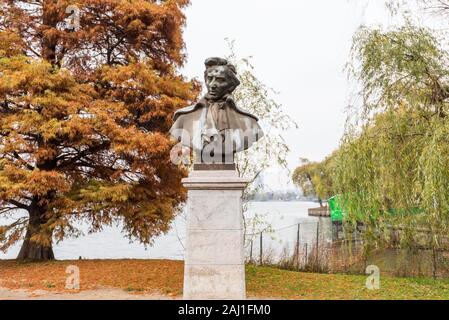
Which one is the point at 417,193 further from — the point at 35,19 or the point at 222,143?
the point at 35,19

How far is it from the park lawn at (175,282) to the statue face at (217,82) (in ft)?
11.7

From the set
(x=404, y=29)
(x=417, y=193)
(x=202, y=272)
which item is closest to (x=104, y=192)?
(x=202, y=272)

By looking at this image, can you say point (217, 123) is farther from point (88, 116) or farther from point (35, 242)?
point (35, 242)

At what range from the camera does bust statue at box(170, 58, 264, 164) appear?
435 cm

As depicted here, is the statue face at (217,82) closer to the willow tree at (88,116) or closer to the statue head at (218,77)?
the statue head at (218,77)

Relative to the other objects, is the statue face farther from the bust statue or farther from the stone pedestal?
the stone pedestal

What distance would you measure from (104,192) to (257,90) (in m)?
3.99

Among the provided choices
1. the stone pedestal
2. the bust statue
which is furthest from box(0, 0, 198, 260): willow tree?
the stone pedestal

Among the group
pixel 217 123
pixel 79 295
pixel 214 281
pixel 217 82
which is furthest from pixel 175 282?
pixel 217 82

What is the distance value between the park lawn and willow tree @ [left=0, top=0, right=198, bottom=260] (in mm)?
673

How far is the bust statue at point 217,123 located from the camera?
4348mm

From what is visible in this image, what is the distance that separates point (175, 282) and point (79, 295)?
1.71 metres

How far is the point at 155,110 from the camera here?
844 centimetres

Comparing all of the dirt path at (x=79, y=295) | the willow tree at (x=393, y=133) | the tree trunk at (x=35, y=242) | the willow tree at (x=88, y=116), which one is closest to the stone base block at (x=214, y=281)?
the dirt path at (x=79, y=295)
